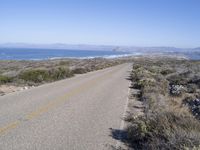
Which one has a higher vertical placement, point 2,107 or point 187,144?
point 187,144

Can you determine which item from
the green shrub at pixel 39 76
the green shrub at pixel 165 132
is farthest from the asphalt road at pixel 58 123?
the green shrub at pixel 39 76

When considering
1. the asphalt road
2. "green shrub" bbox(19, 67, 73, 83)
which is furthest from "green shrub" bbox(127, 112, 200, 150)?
"green shrub" bbox(19, 67, 73, 83)

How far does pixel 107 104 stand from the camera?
616 inches

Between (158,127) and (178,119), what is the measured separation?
22.0 inches

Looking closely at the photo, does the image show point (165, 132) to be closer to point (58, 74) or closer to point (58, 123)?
point (58, 123)

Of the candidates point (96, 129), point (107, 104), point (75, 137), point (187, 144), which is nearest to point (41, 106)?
point (107, 104)

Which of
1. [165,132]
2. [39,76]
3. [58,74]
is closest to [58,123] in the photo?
[165,132]

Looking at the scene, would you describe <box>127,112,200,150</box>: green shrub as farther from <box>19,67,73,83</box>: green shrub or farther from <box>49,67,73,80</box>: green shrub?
<box>49,67,73,80</box>: green shrub

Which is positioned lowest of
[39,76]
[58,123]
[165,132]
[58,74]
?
[58,74]

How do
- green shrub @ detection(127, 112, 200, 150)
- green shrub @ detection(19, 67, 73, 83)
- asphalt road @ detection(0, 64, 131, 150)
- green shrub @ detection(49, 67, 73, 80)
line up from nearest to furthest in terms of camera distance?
green shrub @ detection(127, 112, 200, 150), asphalt road @ detection(0, 64, 131, 150), green shrub @ detection(19, 67, 73, 83), green shrub @ detection(49, 67, 73, 80)

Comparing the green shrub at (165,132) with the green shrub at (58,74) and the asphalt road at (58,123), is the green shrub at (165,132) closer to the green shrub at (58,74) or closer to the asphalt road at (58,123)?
the asphalt road at (58,123)

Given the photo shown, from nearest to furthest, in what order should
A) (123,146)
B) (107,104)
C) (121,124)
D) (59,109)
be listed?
(123,146)
(121,124)
(59,109)
(107,104)

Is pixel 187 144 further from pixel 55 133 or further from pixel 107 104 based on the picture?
pixel 107 104

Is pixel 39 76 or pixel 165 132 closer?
pixel 165 132
